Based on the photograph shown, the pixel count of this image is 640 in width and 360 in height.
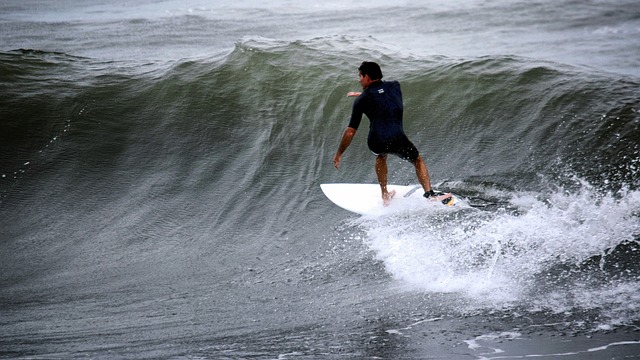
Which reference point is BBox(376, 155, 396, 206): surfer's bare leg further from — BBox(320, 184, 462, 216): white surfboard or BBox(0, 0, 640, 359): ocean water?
BBox(0, 0, 640, 359): ocean water

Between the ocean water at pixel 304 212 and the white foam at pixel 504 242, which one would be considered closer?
the ocean water at pixel 304 212

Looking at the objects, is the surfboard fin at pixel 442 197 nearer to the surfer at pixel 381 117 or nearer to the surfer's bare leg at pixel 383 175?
the surfer at pixel 381 117

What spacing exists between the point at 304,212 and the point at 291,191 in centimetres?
52

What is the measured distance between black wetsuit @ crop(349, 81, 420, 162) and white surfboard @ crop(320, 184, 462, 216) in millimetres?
462

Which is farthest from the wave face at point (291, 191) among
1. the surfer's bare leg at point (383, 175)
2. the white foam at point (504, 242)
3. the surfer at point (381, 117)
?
the surfer at point (381, 117)

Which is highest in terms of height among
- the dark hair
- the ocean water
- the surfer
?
the dark hair

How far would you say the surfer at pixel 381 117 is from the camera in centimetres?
659

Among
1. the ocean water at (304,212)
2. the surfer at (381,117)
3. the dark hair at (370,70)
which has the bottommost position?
the ocean water at (304,212)

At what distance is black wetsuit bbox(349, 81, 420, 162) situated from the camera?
6.60m

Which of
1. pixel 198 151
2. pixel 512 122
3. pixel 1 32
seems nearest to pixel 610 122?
pixel 512 122

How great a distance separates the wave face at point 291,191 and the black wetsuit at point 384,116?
0.66 meters

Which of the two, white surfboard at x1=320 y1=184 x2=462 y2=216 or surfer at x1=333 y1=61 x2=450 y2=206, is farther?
white surfboard at x1=320 y1=184 x2=462 y2=216

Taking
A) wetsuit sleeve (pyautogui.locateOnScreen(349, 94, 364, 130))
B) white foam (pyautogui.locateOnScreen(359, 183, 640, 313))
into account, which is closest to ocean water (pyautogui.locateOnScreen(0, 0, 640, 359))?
white foam (pyautogui.locateOnScreen(359, 183, 640, 313))

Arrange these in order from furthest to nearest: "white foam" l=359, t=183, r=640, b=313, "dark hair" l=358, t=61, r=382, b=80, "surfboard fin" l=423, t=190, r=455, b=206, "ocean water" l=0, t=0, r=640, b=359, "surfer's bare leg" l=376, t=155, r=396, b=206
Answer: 1. "surfer's bare leg" l=376, t=155, r=396, b=206
2. "surfboard fin" l=423, t=190, r=455, b=206
3. "dark hair" l=358, t=61, r=382, b=80
4. "white foam" l=359, t=183, r=640, b=313
5. "ocean water" l=0, t=0, r=640, b=359
